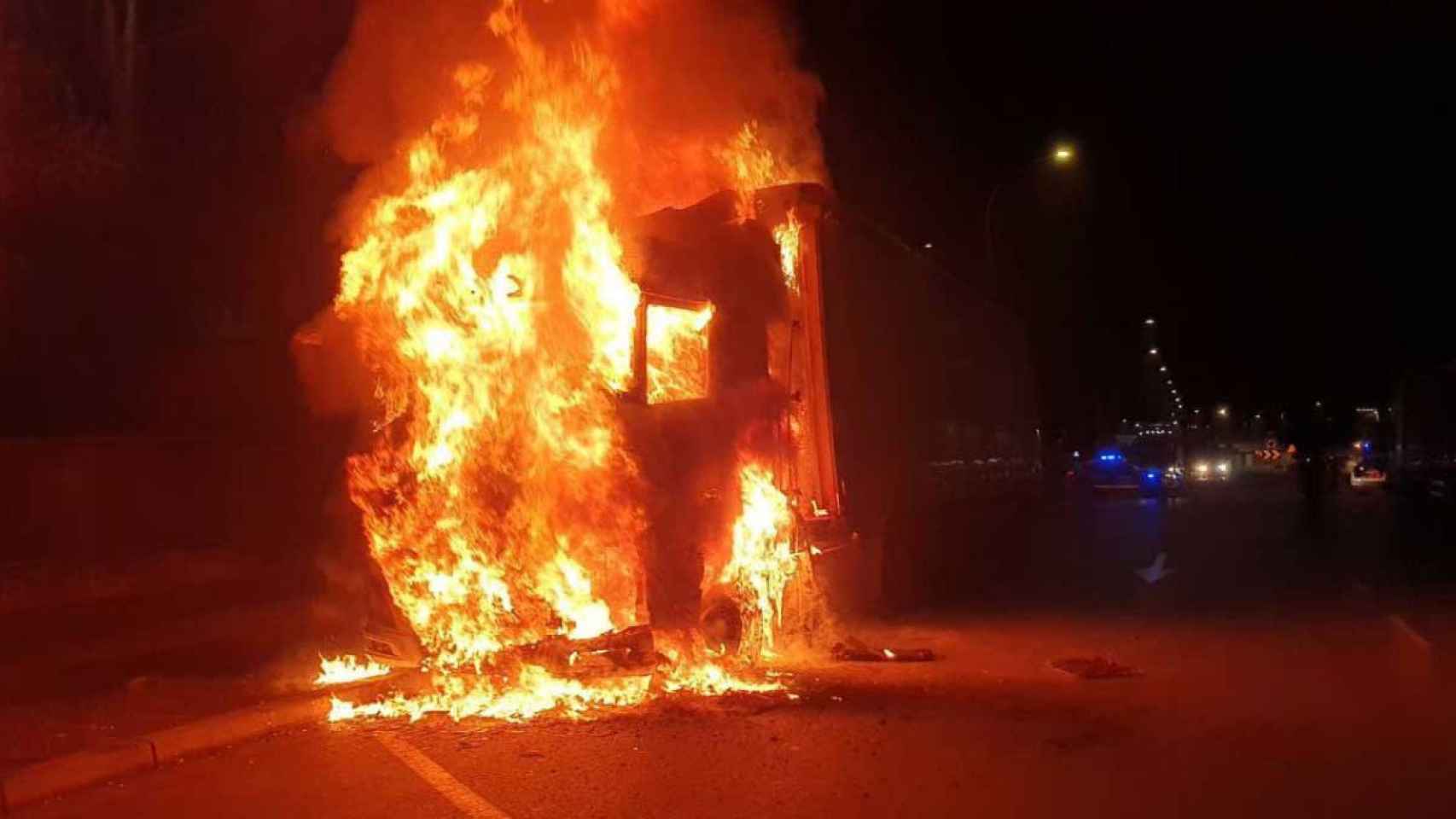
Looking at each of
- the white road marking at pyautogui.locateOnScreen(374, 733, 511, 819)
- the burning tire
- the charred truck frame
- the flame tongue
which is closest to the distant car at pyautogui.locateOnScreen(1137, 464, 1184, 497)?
the charred truck frame

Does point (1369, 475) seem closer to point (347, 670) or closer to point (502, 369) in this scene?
point (502, 369)

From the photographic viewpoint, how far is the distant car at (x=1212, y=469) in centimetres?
7556

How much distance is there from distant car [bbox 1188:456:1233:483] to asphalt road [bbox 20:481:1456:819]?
64519mm

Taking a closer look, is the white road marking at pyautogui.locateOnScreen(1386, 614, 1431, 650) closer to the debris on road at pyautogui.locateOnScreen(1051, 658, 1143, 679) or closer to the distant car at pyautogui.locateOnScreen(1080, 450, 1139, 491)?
the debris on road at pyautogui.locateOnScreen(1051, 658, 1143, 679)

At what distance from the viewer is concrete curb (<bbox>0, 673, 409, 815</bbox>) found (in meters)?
6.69

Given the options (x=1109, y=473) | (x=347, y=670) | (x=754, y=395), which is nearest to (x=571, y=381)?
(x=754, y=395)

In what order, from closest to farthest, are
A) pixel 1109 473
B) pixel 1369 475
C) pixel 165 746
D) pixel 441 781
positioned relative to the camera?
pixel 441 781 → pixel 165 746 → pixel 1109 473 → pixel 1369 475

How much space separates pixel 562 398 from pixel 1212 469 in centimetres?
8175

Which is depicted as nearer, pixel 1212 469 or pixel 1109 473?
pixel 1109 473

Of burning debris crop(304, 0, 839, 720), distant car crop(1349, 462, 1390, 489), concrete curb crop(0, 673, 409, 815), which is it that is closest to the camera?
concrete curb crop(0, 673, 409, 815)

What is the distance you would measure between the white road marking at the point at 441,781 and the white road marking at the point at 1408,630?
8154 mm

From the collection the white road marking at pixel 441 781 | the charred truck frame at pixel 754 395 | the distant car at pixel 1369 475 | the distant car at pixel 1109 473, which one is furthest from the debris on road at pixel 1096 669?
the distant car at pixel 1369 475

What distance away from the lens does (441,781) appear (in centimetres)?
671

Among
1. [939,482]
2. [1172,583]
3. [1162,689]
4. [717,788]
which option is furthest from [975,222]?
[717,788]
